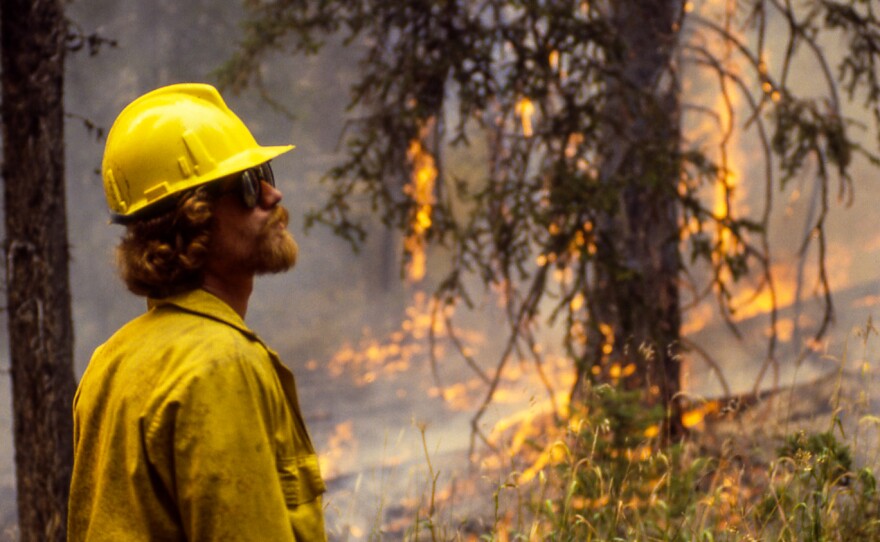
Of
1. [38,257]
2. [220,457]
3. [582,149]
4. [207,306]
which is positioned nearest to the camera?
[220,457]

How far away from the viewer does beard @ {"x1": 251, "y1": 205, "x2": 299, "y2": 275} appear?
2121 mm

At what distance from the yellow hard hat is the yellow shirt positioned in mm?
249

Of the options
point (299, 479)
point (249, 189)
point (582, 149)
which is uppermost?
point (582, 149)

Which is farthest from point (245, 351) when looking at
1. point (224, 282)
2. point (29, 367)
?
point (29, 367)

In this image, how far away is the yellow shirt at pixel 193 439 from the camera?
1799 mm

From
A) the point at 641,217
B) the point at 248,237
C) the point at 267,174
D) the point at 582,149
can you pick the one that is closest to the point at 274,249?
the point at 248,237

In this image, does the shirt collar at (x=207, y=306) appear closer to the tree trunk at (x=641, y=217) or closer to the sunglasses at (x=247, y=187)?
the sunglasses at (x=247, y=187)

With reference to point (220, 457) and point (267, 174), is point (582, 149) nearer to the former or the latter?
point (267, 174)

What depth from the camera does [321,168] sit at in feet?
76.5

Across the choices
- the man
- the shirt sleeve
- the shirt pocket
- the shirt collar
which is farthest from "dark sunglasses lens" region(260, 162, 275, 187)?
the shirt pocket

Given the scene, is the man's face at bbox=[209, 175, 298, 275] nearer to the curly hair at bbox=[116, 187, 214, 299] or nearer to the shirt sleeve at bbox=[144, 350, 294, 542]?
the curly hair at bbox=[116, 187, 214, 299]

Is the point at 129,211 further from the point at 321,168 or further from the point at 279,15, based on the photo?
the point at 321,168

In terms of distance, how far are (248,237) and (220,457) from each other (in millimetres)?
532

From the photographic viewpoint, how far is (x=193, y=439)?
1797 mm
